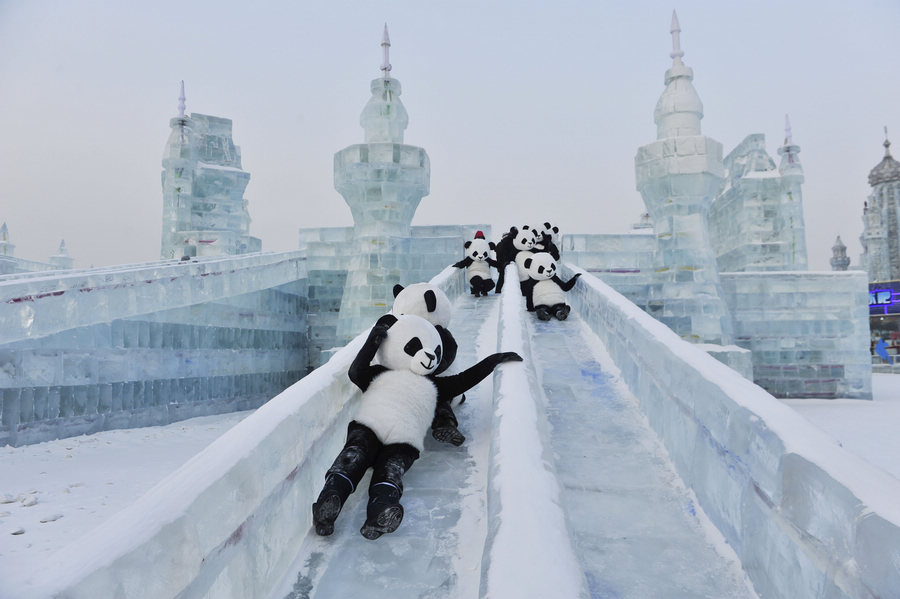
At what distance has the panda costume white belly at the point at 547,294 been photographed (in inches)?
266

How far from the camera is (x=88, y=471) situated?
208 inches

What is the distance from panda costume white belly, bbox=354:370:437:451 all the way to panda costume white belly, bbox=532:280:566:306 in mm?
3988

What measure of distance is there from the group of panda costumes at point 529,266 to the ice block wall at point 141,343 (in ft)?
12.1

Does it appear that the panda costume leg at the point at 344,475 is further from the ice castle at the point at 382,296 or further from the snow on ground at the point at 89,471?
the ice castle at the point at 382,296

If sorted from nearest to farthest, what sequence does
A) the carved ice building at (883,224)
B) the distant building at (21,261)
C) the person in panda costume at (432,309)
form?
the person in panda costume at (432,309), the distant building at (21,261), the carved ice building at (883,224)

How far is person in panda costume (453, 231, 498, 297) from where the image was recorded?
8.47 m

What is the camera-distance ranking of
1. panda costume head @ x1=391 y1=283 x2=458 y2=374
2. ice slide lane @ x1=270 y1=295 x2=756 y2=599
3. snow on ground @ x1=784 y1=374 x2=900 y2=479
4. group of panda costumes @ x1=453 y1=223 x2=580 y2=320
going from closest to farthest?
1. ice slide lane @ x1=270 y1=295 x2=756 y2=599
2. panda costume head @ x1=391 y1=283 x2=458 y2=374
3. group of panda costumes @ x1=453 y1=223 x2=580 y2=320
4. snow on ground @ x1=784 y1=374 x2=900 y2=479

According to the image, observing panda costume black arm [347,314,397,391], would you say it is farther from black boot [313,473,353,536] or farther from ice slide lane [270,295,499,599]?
black boot [313,473,353,536]

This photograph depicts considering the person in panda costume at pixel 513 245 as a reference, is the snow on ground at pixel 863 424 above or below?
below

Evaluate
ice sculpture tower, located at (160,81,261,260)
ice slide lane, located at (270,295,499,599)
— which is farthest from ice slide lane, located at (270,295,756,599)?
ice sculpture tower, located at (160,81,261,260)

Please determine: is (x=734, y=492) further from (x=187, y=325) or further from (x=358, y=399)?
(x=187, y=325)

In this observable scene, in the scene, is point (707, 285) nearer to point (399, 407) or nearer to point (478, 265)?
point (478, 265)

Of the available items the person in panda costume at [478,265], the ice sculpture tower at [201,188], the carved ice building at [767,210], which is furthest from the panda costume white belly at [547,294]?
the carved ice building at [767,210]

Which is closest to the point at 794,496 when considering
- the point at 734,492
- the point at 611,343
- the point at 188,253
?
the point at 734,492
